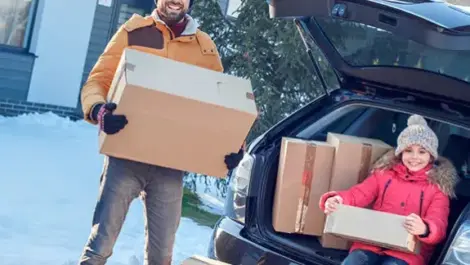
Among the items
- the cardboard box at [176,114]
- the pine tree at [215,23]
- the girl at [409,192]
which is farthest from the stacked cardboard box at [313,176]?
the pine tree at [215,23]

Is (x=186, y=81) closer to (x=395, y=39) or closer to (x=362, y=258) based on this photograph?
(x=395, y=39)

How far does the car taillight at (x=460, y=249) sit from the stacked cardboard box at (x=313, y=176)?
0.76m

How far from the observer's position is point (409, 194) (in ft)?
13.8

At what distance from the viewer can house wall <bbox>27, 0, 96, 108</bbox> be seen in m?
11.1

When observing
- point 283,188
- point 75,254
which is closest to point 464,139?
point 283,188

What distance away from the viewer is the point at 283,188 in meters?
4.41

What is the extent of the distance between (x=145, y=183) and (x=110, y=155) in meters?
0.29

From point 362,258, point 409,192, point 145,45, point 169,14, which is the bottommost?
point 362,258

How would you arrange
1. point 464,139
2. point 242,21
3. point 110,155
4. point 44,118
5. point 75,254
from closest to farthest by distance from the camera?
1. point 110,155
2. point 464,139
3. point 75,254
4. point 242,21
5. point 44,118

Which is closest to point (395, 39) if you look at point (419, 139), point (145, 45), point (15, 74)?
point (419, 139)

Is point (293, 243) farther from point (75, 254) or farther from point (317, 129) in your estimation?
point (75, 254)

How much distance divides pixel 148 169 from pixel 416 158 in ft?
4.38

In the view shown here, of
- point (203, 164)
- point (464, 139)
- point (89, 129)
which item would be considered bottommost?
point (89, 129)

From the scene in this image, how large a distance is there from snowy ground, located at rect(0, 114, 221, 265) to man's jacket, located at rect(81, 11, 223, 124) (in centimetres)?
150
